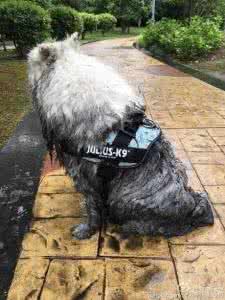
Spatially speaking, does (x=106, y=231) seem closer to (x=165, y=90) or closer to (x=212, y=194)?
(x=212, y=194)

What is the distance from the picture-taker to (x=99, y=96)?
3.06 metres

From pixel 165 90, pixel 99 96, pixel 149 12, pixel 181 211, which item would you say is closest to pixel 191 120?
pixel 165 90

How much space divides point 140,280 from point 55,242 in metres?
0.81

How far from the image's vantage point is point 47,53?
3088mm

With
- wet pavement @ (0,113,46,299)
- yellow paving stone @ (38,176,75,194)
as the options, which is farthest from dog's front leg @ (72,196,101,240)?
yellow paving stone @ (38,176,75,194)

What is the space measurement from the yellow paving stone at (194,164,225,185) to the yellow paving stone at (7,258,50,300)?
205 centimetres

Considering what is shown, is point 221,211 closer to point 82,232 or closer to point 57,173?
point 82,232

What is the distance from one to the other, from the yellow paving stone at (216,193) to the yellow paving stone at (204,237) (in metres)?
0.52

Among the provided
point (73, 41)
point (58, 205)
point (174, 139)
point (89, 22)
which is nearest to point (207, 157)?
point (174, 139)

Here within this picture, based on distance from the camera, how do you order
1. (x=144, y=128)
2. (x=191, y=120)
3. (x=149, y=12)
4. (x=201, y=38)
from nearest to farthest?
(x=144, y=128) → (x=191, y=120) → (x=201, y=38) → (x=149, y=12)

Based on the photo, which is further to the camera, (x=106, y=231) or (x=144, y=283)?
(x=106, y=231)

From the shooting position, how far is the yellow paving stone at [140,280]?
295 cm

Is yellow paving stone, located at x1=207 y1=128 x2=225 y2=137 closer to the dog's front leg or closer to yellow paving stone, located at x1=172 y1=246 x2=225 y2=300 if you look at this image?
yellow paving stone, located at x1=172 y1=246 x2=225 y2=300

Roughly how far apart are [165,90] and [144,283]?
22.5 ft
